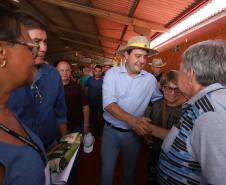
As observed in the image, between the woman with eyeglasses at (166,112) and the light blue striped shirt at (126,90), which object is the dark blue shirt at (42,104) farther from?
the woman with eyeglasses at (166,112)

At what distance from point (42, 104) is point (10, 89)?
0.77m

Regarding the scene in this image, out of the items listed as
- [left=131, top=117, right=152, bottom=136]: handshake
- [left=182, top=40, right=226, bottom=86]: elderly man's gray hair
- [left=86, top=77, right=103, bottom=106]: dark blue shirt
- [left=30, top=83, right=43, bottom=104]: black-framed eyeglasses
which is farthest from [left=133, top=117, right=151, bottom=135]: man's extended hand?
[left=86, top=77, right=103, bottom=106]: dark blue shirt

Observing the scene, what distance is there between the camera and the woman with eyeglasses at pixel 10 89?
1.57ft

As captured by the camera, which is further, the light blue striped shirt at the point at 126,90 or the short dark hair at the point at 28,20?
the light blue striped shirt at the point at 126,90

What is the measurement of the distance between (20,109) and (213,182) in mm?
1416

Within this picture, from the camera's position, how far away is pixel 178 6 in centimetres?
371

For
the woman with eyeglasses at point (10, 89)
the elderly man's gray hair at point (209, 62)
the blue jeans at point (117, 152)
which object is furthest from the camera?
the blue jeans at point (117, 152)

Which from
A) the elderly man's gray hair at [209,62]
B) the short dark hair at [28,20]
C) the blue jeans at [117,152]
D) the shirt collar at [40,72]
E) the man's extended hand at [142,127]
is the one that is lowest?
the blue jeans at [117,152]

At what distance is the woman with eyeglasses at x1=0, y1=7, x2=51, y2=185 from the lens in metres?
0.48

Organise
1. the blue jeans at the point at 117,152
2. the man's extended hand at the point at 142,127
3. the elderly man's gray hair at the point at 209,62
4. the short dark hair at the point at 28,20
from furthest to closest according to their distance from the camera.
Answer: the blue jeans at the point at 117,152 < the man's extended hand at the point at 142,127 < the short dark hair at the point at 28,20 < the elderly man's gray hair at the point at 209,62

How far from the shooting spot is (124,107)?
1.93 m

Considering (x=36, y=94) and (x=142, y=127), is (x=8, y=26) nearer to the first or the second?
(x=36, y=94)

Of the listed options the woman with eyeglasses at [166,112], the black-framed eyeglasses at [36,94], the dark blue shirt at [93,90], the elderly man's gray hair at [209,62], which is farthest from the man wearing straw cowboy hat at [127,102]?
the dark blue shirt at [93,90]

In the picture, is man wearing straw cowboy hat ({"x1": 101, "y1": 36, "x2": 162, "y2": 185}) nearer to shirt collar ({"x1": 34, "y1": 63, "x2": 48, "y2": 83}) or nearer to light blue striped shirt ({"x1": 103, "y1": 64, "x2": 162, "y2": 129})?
light blue striped shirt ({"x1": 103, "y1": 64, "x2": 162, "y2": 129})
